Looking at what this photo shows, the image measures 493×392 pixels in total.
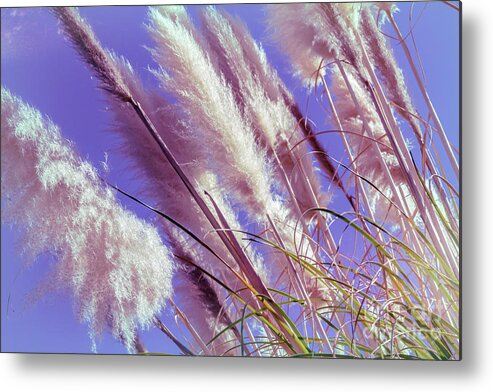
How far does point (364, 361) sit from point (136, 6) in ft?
3.06

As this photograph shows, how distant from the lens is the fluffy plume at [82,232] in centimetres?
197

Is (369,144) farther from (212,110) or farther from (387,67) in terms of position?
(212,110)

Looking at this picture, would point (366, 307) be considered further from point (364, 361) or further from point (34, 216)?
point (34, 216)

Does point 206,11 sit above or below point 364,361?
above

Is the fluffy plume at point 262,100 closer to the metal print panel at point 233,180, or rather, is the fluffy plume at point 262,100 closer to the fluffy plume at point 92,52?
the metal print panel at point 233,180

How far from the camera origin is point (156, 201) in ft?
6.40

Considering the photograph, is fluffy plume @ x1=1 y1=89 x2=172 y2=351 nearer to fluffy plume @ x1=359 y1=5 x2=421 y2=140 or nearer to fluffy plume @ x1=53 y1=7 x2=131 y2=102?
fluffy plume @ x1=53 y1=7 x2=131 y2=102

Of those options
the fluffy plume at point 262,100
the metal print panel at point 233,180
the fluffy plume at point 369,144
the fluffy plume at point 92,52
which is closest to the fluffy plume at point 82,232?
the metal print panel at point 233,180

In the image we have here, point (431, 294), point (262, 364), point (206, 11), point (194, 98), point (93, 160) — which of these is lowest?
point (262, 364)

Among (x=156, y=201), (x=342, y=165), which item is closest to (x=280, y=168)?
(x=342, y=165)

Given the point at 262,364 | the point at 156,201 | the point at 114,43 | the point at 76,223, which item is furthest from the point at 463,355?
the point at 114,43

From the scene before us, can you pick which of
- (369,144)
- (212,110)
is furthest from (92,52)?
(369,144)

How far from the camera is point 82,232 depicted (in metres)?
1.98

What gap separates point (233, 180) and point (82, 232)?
362 millimetres
